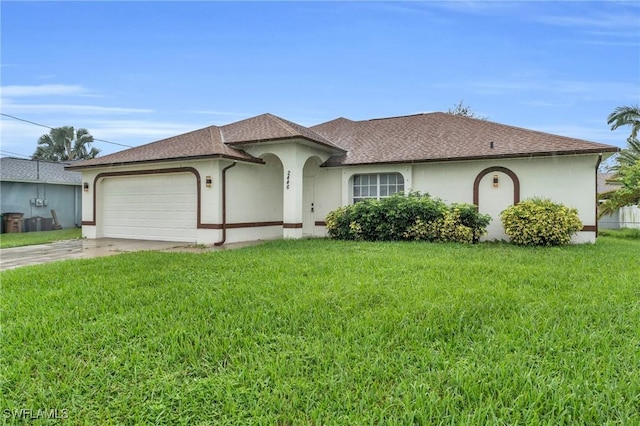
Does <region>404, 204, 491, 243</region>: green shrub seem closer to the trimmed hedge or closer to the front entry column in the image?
the trimmed hedge

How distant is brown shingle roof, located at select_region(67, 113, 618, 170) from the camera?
38.0 feet

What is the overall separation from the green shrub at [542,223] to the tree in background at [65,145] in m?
38.1

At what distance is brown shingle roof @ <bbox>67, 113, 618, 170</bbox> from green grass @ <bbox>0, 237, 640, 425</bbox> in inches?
253

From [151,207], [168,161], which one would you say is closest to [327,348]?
[168,161]

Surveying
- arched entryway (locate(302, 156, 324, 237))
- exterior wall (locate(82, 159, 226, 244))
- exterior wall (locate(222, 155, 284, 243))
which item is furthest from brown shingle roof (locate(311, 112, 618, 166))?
exterior wall (locate(82, 159, 226, 244))

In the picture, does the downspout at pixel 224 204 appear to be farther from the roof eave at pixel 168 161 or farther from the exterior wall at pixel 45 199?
the exterior wall at pixel 45 199

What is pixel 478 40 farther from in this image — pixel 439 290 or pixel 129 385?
pixel 129 385

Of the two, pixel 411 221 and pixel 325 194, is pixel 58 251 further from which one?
pixel 411 221

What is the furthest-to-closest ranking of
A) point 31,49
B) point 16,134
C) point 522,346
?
point 16,134 < point 31,49 < point 522,346

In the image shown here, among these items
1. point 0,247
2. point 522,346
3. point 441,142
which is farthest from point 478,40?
point 0,247

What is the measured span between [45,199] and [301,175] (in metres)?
16.3

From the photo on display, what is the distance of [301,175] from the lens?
12.4 m

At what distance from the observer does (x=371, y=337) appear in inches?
139

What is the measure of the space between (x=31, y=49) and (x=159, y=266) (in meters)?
12.1
